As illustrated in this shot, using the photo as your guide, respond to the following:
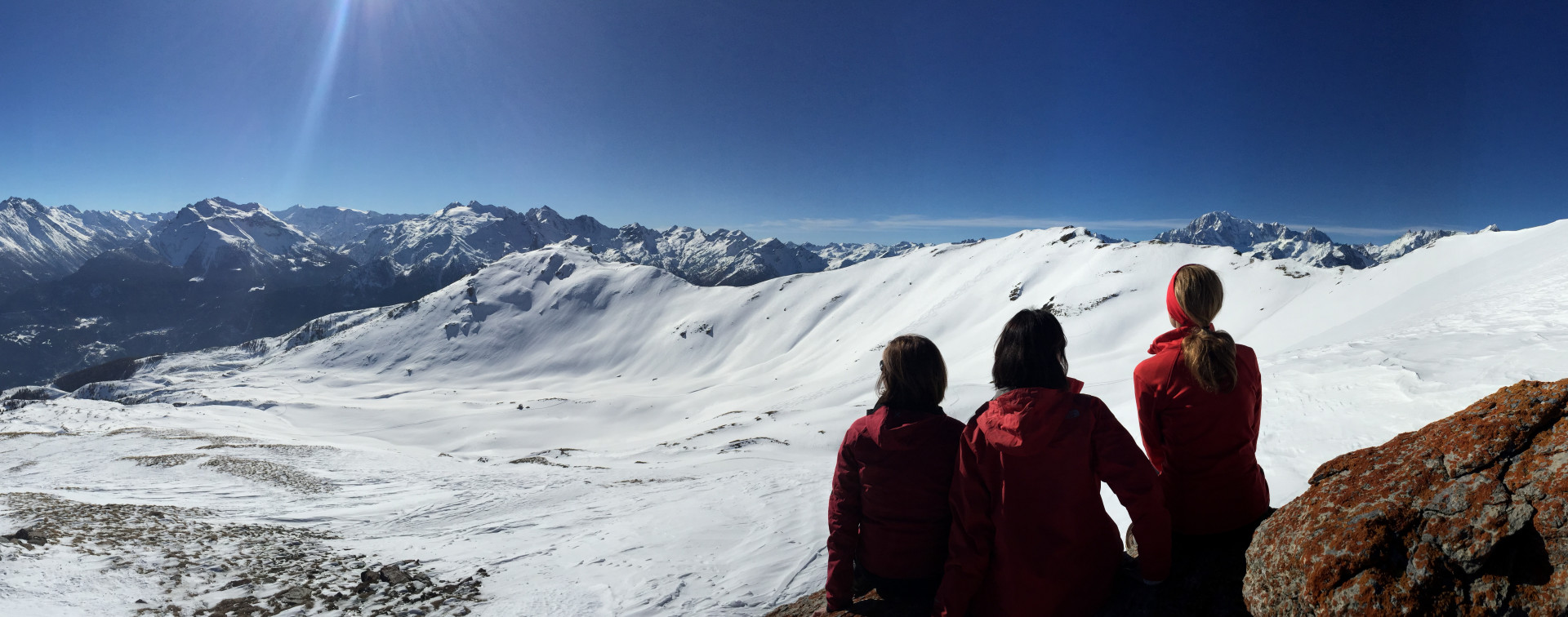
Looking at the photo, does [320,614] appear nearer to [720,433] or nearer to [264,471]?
[264,471]

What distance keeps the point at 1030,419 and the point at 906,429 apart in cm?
97

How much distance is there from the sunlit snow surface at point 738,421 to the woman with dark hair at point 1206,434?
553 cm

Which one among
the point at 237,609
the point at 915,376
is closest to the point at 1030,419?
the point at 915,376

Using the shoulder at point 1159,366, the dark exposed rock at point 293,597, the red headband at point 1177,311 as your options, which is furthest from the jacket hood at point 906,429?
the dark exposed rock at point 293,597

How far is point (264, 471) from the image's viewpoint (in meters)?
25.4

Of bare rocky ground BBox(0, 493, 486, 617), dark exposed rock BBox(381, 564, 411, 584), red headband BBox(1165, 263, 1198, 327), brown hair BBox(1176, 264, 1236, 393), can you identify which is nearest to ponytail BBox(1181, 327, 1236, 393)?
brown hair BBox(1176, 264, 1236, 393)

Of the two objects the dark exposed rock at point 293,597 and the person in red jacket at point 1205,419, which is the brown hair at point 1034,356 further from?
the dark exposed rock at point 293,597

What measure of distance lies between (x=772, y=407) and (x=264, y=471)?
144 ft

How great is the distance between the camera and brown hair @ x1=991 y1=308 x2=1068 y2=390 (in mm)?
4094

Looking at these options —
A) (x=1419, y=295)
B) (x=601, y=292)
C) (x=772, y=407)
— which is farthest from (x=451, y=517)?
(x=601, y=292)

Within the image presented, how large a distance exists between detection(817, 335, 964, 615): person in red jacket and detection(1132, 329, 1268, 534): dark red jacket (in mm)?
1499

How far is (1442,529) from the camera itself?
Result: 3.07m

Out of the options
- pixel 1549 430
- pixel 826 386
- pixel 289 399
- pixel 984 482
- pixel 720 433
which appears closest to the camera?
pixel 1549 430

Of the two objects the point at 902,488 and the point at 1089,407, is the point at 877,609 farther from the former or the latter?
the point at 1089,407
